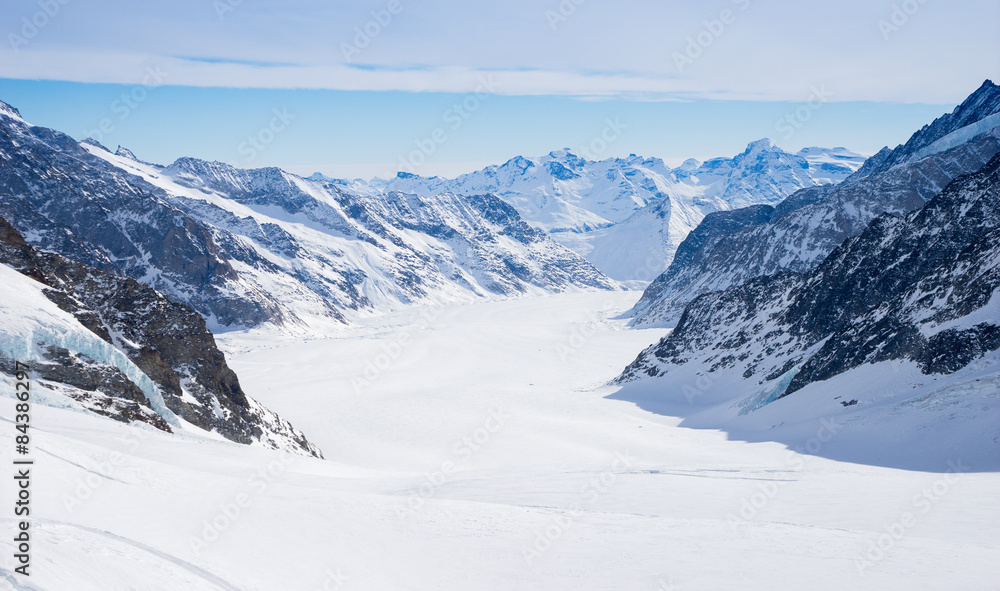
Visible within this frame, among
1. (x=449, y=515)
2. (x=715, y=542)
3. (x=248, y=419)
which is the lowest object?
(x=715, y=542)

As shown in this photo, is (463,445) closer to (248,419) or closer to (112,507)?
(248,419)

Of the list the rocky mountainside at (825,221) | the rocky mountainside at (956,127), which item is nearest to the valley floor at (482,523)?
the rocky mountainside at (825,221)

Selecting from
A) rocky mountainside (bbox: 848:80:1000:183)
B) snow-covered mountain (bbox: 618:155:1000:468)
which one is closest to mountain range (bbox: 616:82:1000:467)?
snow-covered mountain (bbox: 618:155:1000:468)

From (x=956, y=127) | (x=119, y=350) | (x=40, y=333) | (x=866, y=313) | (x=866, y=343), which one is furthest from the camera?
(x=956, y=127)

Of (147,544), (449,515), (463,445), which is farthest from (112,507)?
(463,445)

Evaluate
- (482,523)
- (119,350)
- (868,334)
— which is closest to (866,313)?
(868,334)

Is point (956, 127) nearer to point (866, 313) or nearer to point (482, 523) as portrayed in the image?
point (866, 313)
